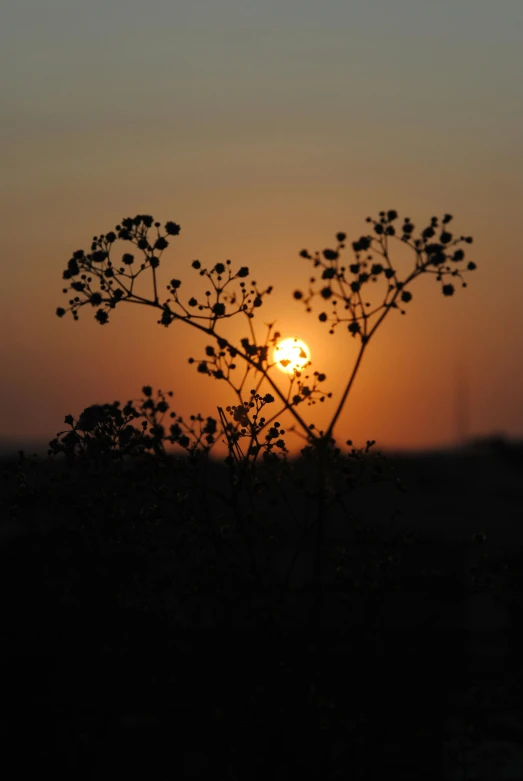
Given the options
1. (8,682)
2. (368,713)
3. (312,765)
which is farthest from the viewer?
(8,682)

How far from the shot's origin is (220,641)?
563 cm

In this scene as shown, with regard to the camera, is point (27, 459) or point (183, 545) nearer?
point (183, 545)

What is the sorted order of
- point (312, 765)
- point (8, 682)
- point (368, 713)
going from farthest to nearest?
point (8, 682) < point (368, 713) < point (312, 765)

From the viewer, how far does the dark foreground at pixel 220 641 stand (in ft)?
17.3

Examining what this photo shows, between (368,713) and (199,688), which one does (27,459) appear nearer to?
(199,688)

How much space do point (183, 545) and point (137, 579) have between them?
55 centimetres

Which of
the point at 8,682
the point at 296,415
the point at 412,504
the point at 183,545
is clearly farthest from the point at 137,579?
the point at 412,504

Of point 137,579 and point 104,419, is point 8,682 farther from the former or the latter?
point 104,419

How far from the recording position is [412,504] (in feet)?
196

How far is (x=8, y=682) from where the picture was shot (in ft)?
24.4

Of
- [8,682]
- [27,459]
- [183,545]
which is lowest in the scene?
[8,682]

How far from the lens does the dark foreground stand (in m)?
5.29

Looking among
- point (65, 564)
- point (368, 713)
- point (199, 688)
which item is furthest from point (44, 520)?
point (368, 713)

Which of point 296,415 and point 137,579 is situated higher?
point 296,415
